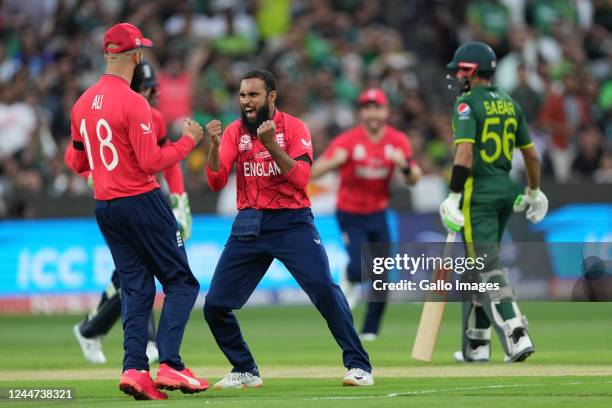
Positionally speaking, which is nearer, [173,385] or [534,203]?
[173,385]

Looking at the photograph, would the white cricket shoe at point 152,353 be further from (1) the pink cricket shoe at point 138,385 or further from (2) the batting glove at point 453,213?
(1) the pink cricket shoe at point 138,385

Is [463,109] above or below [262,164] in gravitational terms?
above

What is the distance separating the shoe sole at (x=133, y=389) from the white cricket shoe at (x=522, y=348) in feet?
12.9

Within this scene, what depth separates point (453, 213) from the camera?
42.6ft

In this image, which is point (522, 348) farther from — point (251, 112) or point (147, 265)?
point (147, 265)

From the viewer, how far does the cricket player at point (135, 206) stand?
10.4 m

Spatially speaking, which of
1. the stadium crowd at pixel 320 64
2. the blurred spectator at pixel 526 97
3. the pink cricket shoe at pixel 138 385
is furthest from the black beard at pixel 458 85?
the blurred spectator at pixel 526 97

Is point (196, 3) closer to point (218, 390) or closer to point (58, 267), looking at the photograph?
point (58, 267)

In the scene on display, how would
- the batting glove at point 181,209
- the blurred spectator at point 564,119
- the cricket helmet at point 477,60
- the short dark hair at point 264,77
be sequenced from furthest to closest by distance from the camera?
the blurred spectator at point 564,119 < the batting glove at point 181,209 < the cricket helmet at point 477,60 < the short dark hair at point 264,77

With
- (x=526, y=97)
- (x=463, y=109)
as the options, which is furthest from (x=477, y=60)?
(x=526, y=97)

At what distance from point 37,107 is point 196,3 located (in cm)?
423

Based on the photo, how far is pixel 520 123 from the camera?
13266 millimetres

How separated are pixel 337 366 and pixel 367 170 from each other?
177 inches

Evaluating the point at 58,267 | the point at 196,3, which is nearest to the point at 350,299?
the point at 58,267
